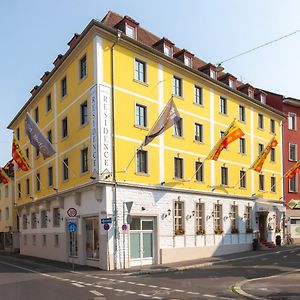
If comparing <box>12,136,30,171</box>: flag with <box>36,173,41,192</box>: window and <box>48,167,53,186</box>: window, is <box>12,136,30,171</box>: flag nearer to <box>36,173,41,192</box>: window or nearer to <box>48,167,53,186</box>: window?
<box>48,167,53,186</box>: window

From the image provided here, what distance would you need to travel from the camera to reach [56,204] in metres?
Result: 33.3

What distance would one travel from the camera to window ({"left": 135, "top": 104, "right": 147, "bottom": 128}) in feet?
94.2

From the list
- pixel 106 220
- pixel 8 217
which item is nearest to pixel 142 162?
pixel 106 220

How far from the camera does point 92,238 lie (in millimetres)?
27531

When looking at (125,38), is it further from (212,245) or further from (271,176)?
(271,176)

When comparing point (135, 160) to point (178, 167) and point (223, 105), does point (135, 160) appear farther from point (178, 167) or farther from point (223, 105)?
point (223, 105)

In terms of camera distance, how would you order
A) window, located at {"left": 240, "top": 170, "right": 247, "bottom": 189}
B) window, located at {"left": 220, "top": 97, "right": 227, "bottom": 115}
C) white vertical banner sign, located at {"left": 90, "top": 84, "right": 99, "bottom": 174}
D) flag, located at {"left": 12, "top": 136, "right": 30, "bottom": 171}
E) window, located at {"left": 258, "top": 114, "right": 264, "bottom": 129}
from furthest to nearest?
1. window, located at {"left": 258, "top": 114, "right": 264, "bottom": 129}
2. window, located at {"left": 240, "top": 170, "right": 247, "bottom": 189}
3. window, located at {"left": 220, "top": 97, "right": 227, "bottom": 115}
4. flag, located at {"left": 12, "top": 136, "right": 30, "bottom": 171}
5. white vertical banner sign, located at {"left": 90, "top": 84, "right": 99, "bottom": 174}

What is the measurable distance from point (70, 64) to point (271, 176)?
23084mm

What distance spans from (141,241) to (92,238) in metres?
3.00

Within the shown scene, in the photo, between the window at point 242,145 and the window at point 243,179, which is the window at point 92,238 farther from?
the window at point 242,145

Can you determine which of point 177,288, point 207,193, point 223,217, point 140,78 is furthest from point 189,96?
point 177,288

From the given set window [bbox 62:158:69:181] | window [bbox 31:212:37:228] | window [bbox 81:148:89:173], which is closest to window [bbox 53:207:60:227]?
window [bbox 62:158:69:181]

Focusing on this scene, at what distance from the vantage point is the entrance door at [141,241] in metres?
27.0

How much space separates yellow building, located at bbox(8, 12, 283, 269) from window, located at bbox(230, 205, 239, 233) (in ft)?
0.31
